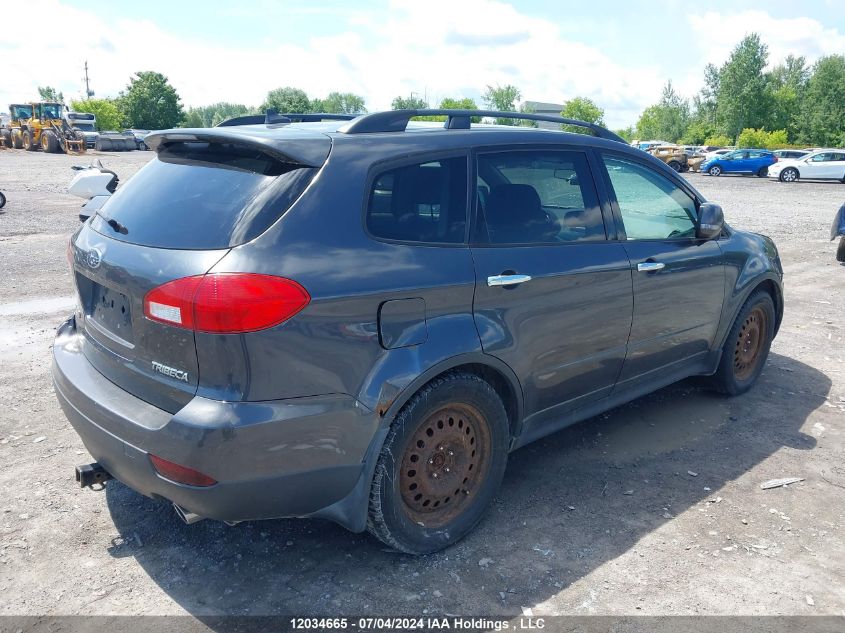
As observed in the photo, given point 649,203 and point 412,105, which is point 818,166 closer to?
point 412,105

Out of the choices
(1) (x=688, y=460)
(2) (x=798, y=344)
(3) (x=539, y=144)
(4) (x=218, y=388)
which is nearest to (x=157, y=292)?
(4) (x=218, y=388)

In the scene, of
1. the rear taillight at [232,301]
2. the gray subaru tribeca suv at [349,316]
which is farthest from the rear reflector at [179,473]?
the rear taillight at [232,301]

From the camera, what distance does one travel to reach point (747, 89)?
69.2 meters

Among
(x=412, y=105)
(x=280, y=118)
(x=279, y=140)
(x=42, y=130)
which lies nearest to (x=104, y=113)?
(x=42, y=130)

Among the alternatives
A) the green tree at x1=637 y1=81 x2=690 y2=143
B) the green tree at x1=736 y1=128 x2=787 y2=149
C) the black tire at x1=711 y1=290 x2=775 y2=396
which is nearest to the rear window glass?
the black tire at x1=711 y1=290 x2=775 y2=396

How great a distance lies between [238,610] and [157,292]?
131 cm

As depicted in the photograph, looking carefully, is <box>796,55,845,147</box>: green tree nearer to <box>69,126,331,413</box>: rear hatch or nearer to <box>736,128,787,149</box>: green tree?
<box>736,128,787,149</box>: green tree

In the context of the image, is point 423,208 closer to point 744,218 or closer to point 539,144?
point 539,144

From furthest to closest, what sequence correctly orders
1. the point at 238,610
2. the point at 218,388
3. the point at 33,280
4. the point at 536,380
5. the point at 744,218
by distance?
the point at 744,218 < the point at 33,280 < the point at 536,380 < the point at 238,610 < the point at 218,388

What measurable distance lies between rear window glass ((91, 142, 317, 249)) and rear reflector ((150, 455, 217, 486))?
32.0 inches

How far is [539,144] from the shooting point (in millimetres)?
3709

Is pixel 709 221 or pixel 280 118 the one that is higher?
pixel 280 118

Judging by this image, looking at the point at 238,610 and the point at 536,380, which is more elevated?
the point at 536,380

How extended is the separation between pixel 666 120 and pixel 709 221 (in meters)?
108
